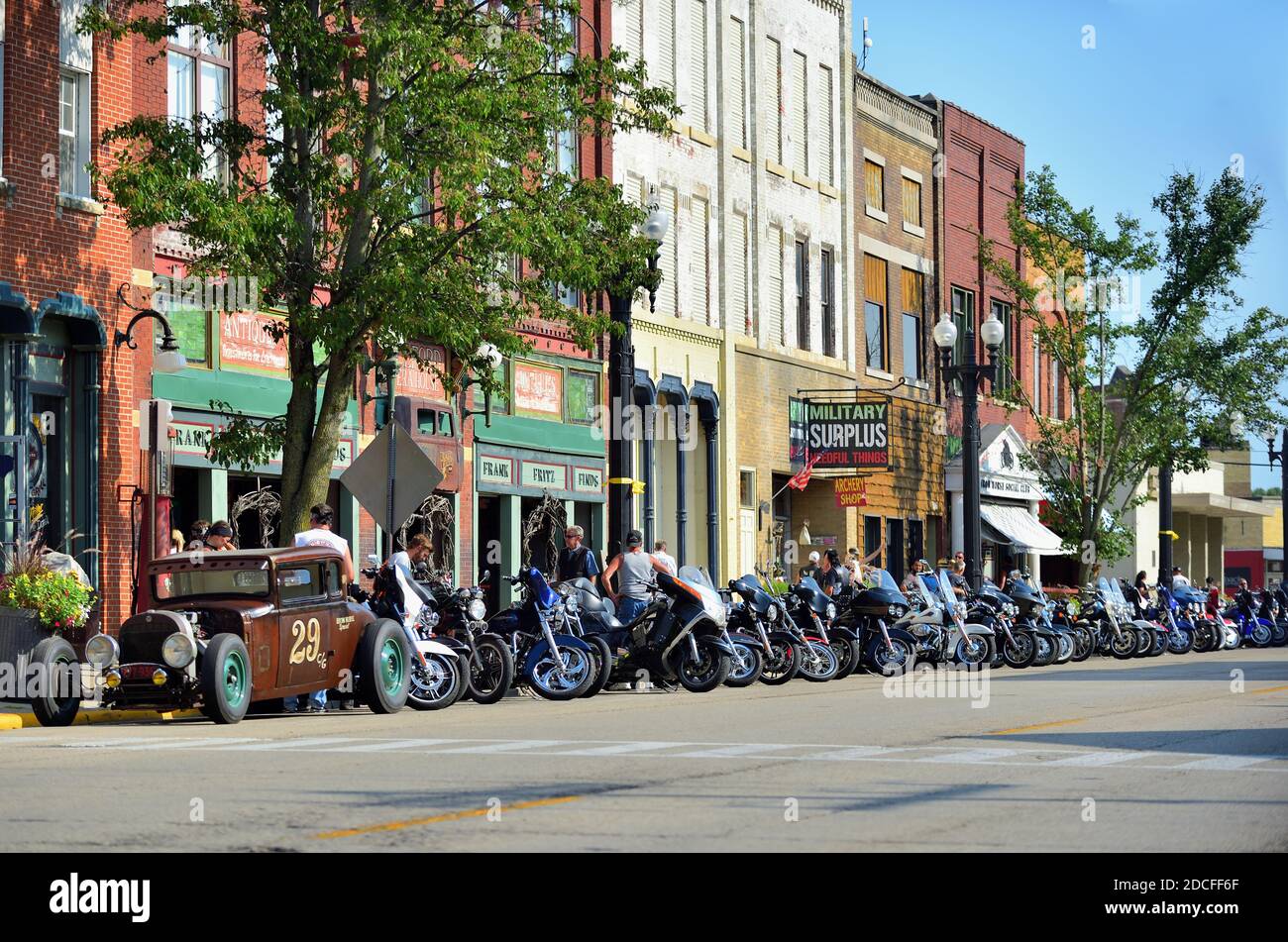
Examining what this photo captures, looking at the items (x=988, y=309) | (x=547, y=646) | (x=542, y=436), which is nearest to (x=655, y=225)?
(x=547, y=646)

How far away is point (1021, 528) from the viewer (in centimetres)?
5066

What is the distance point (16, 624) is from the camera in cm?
1838

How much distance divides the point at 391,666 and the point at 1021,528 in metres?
33.2

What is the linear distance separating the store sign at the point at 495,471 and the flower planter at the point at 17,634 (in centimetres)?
1453

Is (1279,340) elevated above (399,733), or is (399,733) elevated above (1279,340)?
(1279,340)

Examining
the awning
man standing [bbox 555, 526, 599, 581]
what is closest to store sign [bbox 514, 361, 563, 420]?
man standing [bbox 555, 526, 599, 581]

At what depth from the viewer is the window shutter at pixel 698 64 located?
39.9 metres

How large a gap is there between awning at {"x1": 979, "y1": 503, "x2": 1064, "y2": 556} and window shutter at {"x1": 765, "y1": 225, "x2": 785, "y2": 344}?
27.4 feet

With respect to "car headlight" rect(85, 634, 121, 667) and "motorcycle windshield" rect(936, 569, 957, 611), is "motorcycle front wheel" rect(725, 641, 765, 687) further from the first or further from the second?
"car headlight" rect(85, 634, 121, 667)

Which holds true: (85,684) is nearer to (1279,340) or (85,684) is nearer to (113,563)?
(113,563)

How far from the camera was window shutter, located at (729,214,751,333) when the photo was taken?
4128 cm
